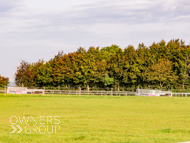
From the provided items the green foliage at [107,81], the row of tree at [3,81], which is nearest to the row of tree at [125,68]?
the green foliage at [107,81]

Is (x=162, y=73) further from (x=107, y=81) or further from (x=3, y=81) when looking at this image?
(x=3, y=81)

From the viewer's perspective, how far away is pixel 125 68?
6994cm

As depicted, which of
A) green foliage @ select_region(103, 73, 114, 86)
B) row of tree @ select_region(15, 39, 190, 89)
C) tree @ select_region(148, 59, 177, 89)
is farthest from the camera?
green foliage @ select_region(103, 73, 114, 86)

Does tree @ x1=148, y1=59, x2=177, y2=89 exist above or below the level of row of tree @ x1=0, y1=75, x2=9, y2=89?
above

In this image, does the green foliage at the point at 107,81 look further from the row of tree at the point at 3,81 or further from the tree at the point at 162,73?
the row of tree at the point at 3,81

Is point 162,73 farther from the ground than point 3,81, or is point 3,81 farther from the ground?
point 162,73

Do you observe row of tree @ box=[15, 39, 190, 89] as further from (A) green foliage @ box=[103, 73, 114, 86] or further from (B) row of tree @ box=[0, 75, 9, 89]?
(B) row of tree @ box=[0, 75, 9, 89]

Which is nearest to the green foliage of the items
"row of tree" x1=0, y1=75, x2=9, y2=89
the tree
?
the tree

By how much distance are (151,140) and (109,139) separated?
46.2 inches

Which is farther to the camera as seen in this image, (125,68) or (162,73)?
(125,68)

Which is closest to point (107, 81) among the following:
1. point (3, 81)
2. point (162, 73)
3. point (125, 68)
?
point (125, 68)

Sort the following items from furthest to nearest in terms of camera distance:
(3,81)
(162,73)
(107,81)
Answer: (3,81), (107,81), (162,73)

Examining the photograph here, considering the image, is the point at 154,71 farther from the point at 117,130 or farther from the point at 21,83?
the point at 117,130

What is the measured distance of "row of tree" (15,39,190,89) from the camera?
66625 mm
